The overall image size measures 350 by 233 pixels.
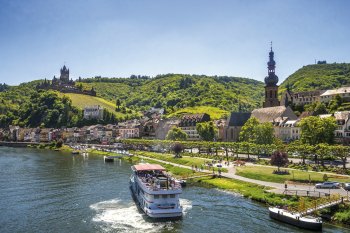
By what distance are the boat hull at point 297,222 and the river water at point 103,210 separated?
0.73 m

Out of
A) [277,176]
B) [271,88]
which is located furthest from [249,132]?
[277,176]

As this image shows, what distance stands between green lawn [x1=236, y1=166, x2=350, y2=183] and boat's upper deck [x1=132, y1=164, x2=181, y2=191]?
19.7 meters

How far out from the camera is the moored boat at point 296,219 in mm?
46066

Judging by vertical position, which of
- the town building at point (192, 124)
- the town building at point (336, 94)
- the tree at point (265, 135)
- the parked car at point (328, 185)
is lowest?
the parked car at point (328, 185)

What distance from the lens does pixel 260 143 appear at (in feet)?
363

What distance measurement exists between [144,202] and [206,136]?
95.9 meters

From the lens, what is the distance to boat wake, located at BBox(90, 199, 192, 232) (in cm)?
4853

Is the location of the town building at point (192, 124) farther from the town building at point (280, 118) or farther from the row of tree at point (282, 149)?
the town building at point (280, 118)

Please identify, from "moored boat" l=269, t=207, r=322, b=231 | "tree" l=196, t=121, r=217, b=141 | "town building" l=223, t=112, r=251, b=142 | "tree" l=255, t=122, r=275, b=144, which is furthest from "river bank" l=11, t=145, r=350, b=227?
"town building" l=223, t=112, r=251, b=142

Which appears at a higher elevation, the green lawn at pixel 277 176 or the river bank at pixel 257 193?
the green lawn at pixel 277 176

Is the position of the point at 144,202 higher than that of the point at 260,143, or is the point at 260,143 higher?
the point at 260,143

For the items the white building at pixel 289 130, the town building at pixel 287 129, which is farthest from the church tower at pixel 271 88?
the white building at pixel 289 130

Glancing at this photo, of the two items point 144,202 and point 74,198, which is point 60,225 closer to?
point 144,202

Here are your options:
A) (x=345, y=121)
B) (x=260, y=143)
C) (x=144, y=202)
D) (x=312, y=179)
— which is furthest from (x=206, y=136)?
(x=144, y=202)
